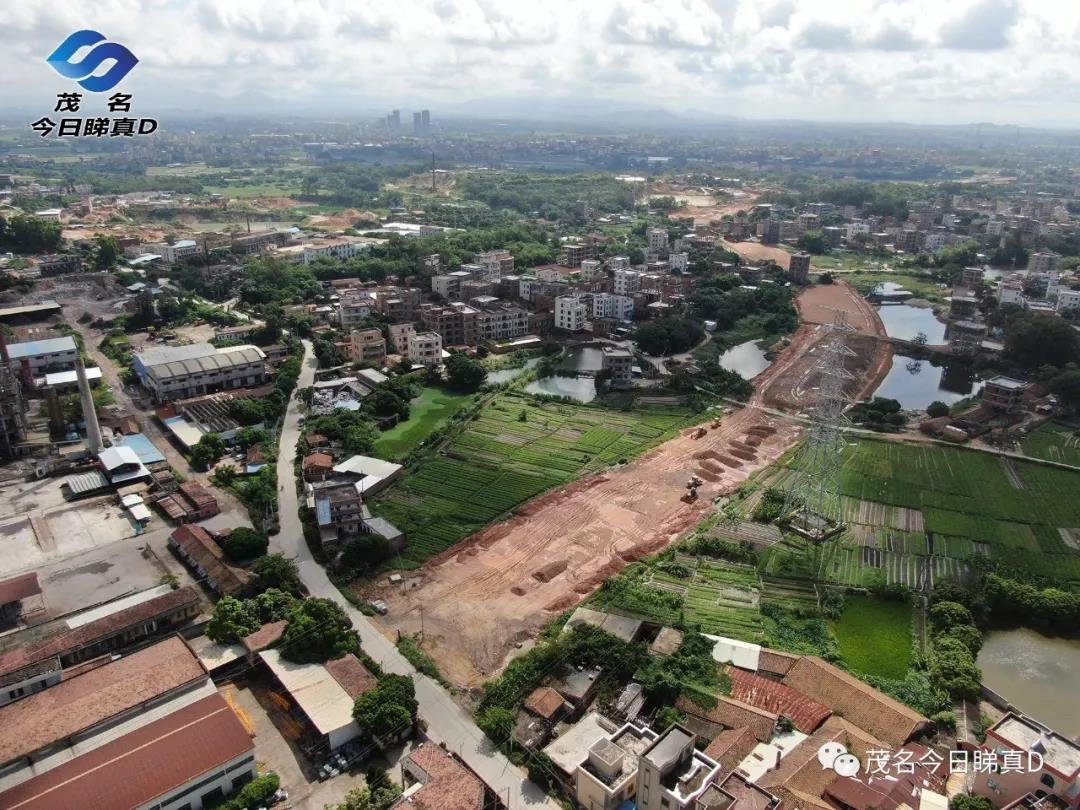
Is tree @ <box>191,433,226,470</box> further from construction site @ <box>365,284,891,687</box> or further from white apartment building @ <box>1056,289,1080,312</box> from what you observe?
white apartment building @ <box>1056,289,1080,312</box>

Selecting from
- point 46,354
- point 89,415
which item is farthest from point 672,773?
point 46,354

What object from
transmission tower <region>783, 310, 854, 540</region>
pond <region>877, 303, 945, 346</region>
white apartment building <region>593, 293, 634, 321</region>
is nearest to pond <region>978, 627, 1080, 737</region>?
transmission tower <region>783, 310, 854, 540</region>

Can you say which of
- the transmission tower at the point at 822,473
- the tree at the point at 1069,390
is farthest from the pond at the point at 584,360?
the tree at the point at 1069,390

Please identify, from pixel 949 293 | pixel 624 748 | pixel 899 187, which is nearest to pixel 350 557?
pixel 624 748

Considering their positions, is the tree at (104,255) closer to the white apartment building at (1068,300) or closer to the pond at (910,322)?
the pond at (910,322)

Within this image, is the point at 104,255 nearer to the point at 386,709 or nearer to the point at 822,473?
the point at 386,709
